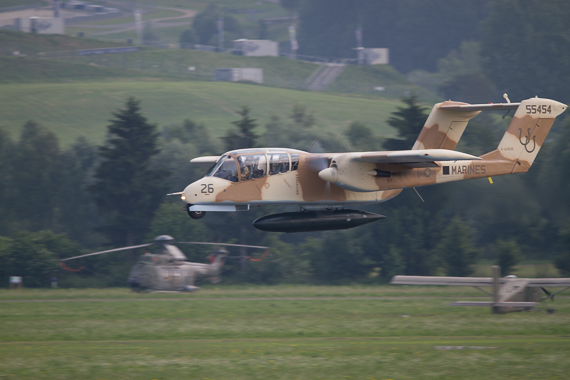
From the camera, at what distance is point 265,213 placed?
66438 mm

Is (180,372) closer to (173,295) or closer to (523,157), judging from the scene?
(523,157)

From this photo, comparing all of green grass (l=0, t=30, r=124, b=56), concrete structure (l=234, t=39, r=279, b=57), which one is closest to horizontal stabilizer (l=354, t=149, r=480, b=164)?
green grass (l=0, t=30, r=124, b=56)

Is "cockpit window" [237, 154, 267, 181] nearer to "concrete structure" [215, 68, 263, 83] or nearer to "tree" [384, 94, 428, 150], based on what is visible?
"tree" [384, 94, 428, 150]

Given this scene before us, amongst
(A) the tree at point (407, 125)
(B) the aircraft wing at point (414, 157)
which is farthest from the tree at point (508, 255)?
(B) the aircraft wing at point (414, 157)

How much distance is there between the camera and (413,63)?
636 ft

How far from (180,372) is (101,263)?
45082 millimetres

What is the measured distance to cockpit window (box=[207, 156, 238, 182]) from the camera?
25.0 metres

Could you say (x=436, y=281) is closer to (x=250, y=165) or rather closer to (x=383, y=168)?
(x=383, y=168)

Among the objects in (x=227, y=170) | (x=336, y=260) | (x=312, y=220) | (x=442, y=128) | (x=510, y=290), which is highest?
(x=442, y=128)

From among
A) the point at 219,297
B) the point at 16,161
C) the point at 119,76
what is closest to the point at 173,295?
the point at 219,297

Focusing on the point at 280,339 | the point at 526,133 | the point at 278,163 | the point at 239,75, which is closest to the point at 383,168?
the point at 278,163

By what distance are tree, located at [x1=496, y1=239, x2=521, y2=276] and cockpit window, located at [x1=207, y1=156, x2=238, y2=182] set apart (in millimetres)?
35554

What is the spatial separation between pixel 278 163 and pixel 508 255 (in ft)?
114

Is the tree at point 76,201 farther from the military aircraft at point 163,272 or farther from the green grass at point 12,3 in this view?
the green grass at point 12,3
